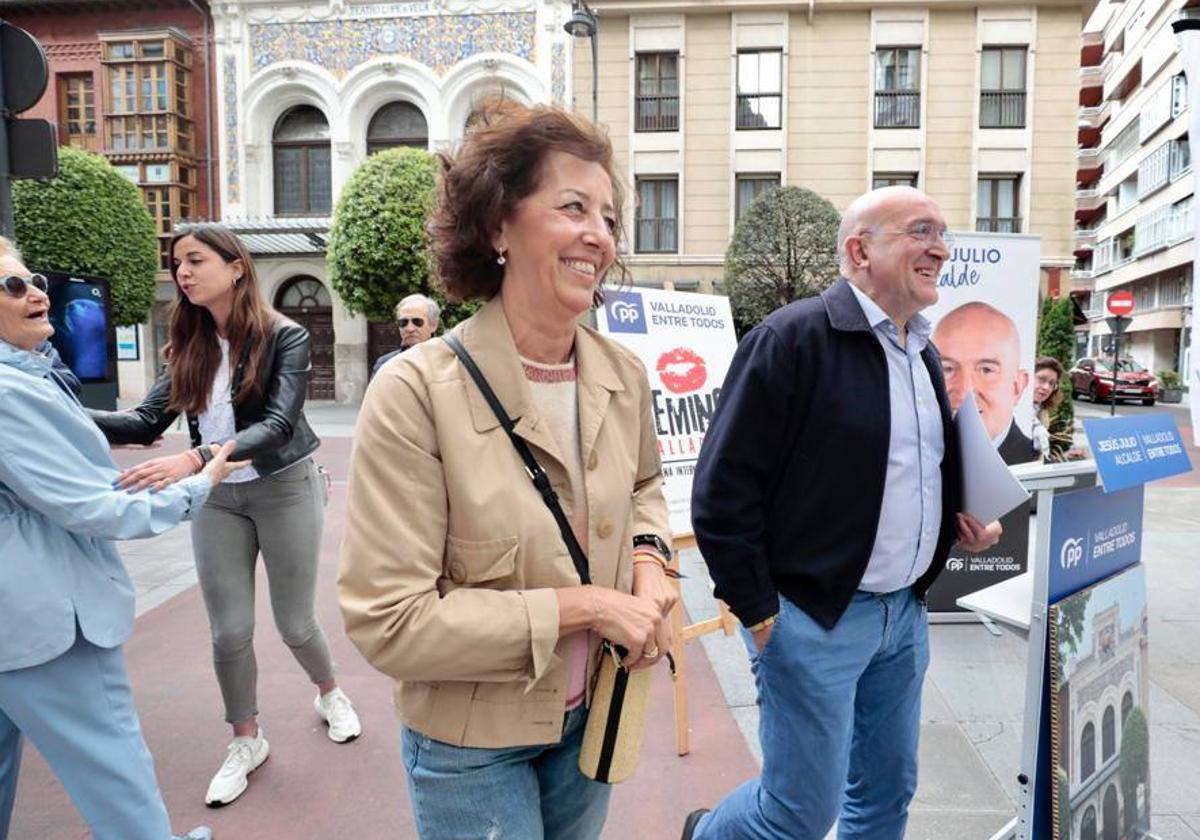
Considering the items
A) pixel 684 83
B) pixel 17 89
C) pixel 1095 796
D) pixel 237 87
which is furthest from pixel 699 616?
pixel 237 87

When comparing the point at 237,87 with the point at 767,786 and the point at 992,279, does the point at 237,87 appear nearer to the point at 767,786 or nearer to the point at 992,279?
the point at 992,279

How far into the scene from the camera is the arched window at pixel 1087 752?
2.21m

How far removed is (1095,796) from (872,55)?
918 inches

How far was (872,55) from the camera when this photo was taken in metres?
22.0

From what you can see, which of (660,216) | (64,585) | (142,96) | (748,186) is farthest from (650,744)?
(142,96)

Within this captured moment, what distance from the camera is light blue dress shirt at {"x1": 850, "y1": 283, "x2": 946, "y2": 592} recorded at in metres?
2.08

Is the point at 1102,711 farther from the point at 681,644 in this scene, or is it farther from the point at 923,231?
the point at 681,644

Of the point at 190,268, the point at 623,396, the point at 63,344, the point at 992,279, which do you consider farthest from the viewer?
the point at 63,344

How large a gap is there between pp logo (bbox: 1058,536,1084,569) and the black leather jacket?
2.46 metres

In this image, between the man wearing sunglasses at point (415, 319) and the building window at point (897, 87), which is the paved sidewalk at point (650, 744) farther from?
the building window at point (897, 87)

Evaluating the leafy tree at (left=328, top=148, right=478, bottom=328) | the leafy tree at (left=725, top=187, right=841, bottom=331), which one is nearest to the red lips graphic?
the leafy tree at (left=328, top=148, right=478, bottom=328)

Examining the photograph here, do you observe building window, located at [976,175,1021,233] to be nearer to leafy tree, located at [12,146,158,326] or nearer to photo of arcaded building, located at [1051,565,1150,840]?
leafy tree, located at [12,146,158,326]

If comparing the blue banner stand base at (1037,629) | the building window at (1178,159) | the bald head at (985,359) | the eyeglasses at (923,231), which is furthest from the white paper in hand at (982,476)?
the building window at (1178,159)

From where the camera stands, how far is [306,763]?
3.23 m
